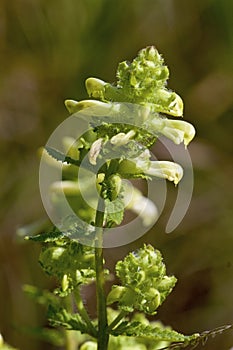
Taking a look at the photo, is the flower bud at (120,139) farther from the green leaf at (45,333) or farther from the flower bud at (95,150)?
the green leaf at (45,333)

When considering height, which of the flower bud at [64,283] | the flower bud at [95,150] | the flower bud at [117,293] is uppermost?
the flower bud at [95,150]

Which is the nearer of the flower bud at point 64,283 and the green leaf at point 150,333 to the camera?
the green leaf at point 150,333

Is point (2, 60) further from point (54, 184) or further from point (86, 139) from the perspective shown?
point (86, 139)

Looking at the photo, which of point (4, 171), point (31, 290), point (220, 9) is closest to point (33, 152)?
point (4, 171)

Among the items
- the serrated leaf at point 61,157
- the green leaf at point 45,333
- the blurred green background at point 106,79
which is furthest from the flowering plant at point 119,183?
the blurred green background at point 106,79

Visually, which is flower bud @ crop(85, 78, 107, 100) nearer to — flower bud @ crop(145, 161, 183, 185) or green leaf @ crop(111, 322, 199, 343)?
flower bud @ crop(145, 161, 183, 185)

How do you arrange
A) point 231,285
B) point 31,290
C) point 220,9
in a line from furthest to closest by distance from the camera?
point 220,9, point 231,285, point 31,290
